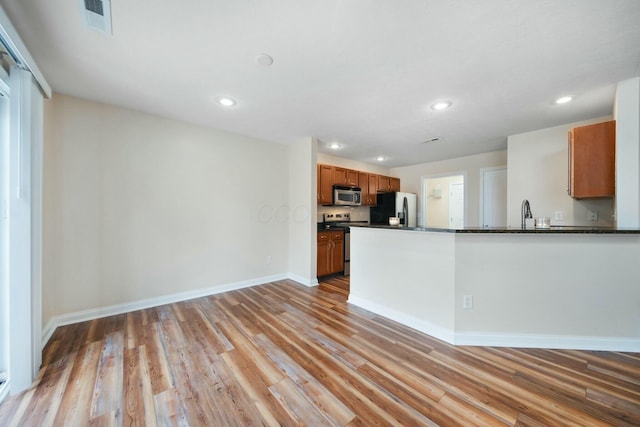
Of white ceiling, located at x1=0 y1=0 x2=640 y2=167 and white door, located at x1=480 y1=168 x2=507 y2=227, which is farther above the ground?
white ceiling, located at x1=0 y1=0 x2=640 y2=167

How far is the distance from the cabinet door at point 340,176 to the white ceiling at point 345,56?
5.62 feet

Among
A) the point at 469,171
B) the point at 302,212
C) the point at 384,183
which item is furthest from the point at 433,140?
the point at 302,212

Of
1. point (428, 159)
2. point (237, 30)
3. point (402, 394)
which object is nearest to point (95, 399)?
point (402, 394)

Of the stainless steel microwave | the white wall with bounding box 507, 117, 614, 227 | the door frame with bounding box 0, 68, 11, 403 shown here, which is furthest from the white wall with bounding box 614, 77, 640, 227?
the door frame with bounding box 0, 68, 11, 403

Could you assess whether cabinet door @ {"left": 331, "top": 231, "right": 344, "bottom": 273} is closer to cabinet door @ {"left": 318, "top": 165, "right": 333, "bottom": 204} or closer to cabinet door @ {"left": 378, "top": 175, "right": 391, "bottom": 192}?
cabinet door @ {"left": 318, "top": 165, "right": 333, "bottom": 204}

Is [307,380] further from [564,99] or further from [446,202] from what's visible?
[446,202]

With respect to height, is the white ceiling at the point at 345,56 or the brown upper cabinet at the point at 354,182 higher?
the white ceiling at the point at 345,56

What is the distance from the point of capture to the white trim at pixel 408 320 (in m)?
2.23

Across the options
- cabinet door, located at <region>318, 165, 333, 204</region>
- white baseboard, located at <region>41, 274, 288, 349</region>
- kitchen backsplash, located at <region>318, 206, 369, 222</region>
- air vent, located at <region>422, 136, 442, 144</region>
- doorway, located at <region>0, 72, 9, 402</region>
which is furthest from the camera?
kitchen backsplash, located at <region>318, 206, 369, 222</region>

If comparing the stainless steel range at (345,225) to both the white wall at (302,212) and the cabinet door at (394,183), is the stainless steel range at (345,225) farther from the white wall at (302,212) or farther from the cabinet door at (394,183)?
the cabinet door at (394,183)

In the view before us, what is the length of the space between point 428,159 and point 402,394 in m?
4.88

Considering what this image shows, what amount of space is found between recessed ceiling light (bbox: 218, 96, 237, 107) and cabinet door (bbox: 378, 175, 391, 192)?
3.92m

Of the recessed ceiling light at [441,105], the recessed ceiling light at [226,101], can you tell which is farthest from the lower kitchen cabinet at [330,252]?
the recessed ceiling light at [441,105]

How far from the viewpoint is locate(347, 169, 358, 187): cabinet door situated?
499cm
